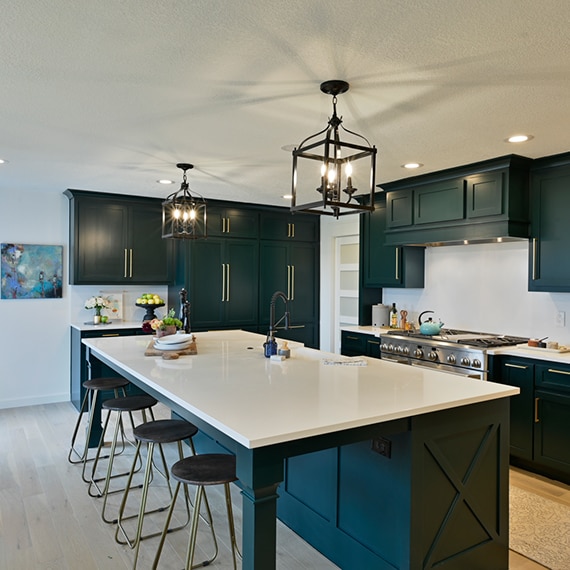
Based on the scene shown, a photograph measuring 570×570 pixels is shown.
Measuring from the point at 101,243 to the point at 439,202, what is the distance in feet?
12.2

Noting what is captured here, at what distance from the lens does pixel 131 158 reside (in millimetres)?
3947

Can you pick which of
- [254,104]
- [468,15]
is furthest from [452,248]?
[468,15]

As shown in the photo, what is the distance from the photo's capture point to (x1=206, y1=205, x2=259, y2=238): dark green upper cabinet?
240 inches

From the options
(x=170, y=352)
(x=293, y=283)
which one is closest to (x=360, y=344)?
(x=293, y=283)

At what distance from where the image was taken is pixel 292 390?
225 centimetres

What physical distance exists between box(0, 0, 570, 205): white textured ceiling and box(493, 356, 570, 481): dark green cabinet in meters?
1.64

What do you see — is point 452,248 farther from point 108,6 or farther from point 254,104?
point 108,6

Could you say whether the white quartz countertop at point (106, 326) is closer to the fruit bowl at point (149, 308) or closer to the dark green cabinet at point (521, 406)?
the fruit bowl at point (149, 308)

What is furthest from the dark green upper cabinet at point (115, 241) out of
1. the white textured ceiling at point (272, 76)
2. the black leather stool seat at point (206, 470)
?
the black leather stool seat at point (206, 470)

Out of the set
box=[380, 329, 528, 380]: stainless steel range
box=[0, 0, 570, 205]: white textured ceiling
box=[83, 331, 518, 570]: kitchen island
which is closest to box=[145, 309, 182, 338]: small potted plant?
box=[83, 331, 518, 570]: kitchen island

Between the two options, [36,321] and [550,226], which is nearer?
[550,226]

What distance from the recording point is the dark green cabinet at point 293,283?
21.4ft

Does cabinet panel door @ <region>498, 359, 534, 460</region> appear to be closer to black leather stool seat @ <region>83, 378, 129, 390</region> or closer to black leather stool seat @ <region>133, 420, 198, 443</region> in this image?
black leather stool seat @ <region>133, 420, 198, 443</region>

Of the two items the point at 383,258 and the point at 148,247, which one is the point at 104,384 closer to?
the point at 148,247
